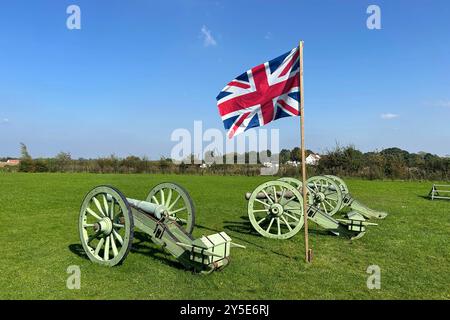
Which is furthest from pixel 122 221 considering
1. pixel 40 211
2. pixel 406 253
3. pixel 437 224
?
pixel 437 224

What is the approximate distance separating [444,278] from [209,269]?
3522 millimetres

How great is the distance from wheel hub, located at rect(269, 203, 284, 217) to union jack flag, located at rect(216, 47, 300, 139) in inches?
79.9

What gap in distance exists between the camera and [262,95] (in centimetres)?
625

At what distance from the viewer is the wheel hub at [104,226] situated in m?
5.48

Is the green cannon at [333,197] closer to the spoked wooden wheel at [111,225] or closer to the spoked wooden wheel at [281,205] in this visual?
the spoked wooden wheel at [281,205]

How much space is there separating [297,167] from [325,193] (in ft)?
67.4

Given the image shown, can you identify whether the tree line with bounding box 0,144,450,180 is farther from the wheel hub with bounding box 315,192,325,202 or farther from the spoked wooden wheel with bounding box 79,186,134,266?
the spoked wooden wheel with bounding box 79,186,134,266

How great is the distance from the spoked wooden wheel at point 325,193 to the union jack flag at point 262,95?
14.5 ft

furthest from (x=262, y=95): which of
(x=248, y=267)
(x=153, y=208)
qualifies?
(x=248, y=267)

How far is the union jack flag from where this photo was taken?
6027 millimetres

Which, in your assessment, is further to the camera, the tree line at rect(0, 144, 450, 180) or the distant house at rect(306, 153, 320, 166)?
the distant house at rect(306, 153, 320, 166)

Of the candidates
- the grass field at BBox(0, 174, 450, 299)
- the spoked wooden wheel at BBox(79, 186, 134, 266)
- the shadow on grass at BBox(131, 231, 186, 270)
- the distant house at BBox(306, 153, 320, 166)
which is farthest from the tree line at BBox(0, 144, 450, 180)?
the spoked wooden wheel at BBox(79, 186, 134, 266)

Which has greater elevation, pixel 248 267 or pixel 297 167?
pixel 297 167

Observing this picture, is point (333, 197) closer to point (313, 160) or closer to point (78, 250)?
point (78, 250)
